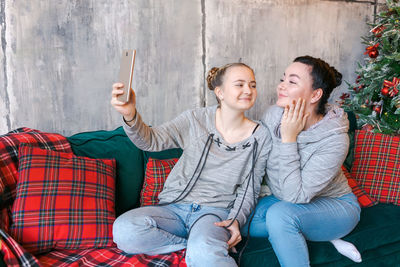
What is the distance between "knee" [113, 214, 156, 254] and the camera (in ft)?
4.82

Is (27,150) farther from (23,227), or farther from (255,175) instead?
(255,175)

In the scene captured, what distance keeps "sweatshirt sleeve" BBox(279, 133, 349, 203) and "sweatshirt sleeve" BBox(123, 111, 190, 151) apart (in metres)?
0.52

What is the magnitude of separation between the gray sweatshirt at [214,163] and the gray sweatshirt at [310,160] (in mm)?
90

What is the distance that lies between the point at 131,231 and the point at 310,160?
0.90 meters

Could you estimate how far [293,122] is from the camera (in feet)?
5.30

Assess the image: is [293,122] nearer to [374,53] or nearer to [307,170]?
[307,170]

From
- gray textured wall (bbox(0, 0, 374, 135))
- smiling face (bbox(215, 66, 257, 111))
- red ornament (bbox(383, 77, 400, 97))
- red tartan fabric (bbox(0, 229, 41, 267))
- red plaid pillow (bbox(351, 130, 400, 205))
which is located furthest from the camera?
red ornament (bbox(383, 77, 400, 97))

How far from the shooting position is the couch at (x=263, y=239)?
1.71 metres

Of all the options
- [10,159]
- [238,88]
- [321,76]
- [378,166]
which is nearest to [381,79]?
[378,166]

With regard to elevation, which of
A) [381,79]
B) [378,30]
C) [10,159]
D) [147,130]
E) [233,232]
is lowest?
[233,232]

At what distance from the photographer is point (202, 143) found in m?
1.76

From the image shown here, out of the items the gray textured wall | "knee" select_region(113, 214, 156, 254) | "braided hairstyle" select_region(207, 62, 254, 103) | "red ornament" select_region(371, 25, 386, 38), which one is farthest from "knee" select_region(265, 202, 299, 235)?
"red ornament" select_region(371, 25, 386, 38)

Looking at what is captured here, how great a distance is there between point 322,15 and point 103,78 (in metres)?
1.84

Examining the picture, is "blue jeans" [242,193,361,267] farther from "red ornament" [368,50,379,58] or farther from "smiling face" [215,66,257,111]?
"red ornament" [368,50,379,58]
